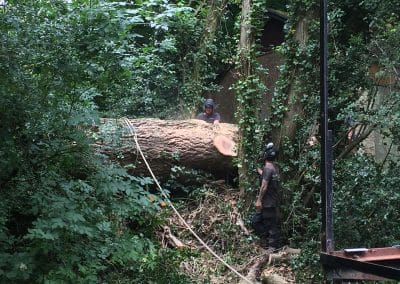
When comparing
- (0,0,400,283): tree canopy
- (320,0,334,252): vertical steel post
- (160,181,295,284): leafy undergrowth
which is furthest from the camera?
(160,181,295,284): leafy undergrowth

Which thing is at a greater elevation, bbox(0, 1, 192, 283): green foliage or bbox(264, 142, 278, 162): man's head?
bbox(0, 1, 192, 283): green foliage

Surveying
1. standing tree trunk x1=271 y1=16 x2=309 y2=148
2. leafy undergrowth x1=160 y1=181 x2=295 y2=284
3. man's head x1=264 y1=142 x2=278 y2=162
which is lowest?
leafy undergrowth x1=160 y1=181 x2=295 y2=284

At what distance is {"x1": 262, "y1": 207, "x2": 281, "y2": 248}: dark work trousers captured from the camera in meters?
7.64

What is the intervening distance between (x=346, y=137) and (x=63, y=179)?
14.4ft

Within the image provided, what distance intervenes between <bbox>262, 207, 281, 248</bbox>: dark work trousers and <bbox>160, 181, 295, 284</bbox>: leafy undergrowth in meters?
0.19

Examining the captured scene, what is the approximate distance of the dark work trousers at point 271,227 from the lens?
764 centimetres

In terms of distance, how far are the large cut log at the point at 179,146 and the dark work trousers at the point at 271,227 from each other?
1180mm

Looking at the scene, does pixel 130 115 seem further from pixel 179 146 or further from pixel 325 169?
pixel 325 169

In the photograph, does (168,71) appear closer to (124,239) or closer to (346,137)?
(346,137)

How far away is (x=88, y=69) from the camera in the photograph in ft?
15.4

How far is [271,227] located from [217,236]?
844 mm

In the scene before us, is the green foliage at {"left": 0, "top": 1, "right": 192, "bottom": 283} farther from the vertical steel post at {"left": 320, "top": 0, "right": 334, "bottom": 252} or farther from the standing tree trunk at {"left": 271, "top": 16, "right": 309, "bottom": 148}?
the standing tree trunk at {"left": 271, "top": 16, "right": 309, "bottom": 148}

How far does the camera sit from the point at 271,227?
7715 mm

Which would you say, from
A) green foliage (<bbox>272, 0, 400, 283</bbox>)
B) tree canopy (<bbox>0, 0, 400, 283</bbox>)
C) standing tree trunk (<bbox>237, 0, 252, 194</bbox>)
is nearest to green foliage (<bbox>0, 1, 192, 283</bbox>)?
tree canopy (<bbox>0, 0, 400, 283</bbox>)
